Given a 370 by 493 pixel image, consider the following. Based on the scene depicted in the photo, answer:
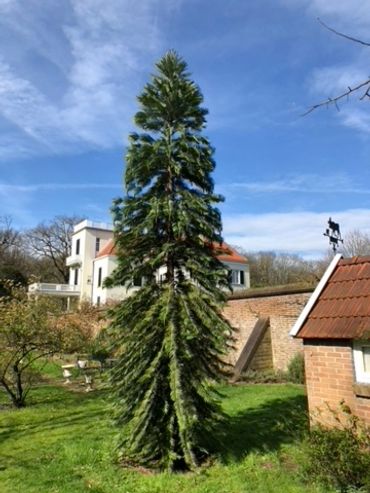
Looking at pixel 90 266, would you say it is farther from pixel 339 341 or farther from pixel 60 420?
pixel 339 341

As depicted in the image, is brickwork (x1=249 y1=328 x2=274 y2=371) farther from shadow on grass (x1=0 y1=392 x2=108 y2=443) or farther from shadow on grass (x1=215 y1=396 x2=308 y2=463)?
shadow on grass (x1=0 y1=392 x2=108 y2=443)

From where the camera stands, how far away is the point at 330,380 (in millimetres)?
5789

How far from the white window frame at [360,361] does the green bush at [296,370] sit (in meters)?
8.66

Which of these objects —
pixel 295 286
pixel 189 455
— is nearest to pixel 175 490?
pixel 189 455

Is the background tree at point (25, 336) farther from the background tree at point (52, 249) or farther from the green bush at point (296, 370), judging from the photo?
the background tree at point (52, 249)

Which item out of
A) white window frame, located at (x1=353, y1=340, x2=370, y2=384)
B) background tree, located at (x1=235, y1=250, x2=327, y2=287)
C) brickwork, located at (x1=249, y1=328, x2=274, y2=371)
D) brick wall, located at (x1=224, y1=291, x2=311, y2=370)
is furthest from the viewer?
background tree, located at (x1=235, y1=250, x2=327, y2=287)

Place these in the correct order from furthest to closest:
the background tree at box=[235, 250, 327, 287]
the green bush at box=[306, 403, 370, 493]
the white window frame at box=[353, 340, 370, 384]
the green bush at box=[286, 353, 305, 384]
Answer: the background tree at box=[235, 250, 327, 287], the green bush at box=[286, 353, 305, 384], the white window frame at box=[353, 340, 370, 384], the green bush at box=[306, 403, 370, 493]

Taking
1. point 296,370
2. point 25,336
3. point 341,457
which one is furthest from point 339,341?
point 296,370

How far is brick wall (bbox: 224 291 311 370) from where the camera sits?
50.4 ft

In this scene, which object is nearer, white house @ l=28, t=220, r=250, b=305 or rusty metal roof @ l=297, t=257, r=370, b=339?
rusty metal roof @ l=297, t=257, r=370, b=339

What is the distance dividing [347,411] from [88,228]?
40.1 meters

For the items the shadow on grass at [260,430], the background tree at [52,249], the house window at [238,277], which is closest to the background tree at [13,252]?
the background tree at [52,249]

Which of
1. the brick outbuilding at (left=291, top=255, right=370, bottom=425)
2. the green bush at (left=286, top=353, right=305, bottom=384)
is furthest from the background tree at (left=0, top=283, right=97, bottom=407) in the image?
the brick outbuilding at (left=291, top=255, right=370, bottom=425)

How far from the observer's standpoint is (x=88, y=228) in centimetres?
4334
